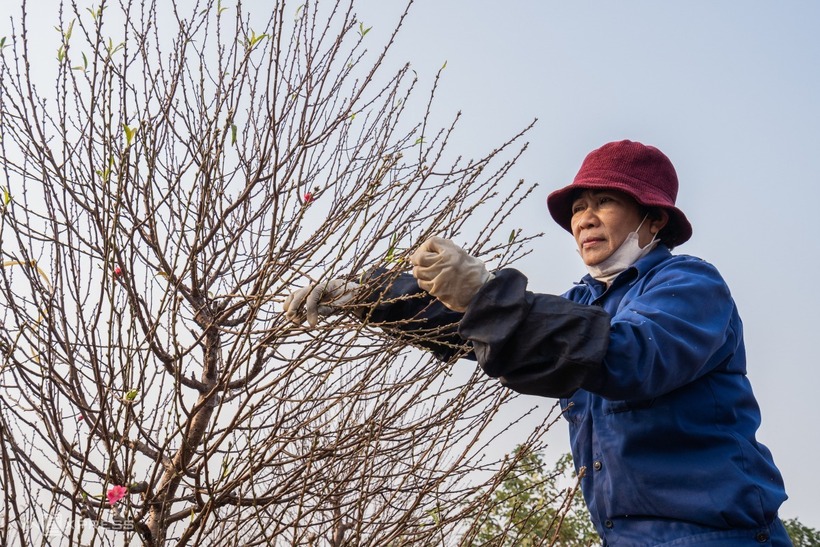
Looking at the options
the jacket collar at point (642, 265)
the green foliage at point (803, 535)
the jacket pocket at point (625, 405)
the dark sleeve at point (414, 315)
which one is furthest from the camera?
the green foliage at point (803, 535)

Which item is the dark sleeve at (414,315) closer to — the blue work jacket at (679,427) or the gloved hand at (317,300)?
the gloved hand at (317,300)

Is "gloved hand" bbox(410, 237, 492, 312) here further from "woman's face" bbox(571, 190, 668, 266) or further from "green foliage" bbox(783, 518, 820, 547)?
"green foliage" bbox(783, 518, 820, 547)

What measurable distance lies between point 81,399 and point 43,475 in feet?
1.02

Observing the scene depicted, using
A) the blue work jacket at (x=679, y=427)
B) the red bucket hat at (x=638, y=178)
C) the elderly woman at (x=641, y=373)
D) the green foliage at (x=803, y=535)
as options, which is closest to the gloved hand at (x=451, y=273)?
the elderly woman at (x=641, y=373)

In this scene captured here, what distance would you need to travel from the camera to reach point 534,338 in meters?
1.65

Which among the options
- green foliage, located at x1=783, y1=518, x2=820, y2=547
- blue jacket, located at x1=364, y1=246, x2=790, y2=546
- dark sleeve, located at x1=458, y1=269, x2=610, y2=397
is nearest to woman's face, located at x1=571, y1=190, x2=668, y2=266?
blue jacket, located at x1=364, y1=246, x2=790, y2=546

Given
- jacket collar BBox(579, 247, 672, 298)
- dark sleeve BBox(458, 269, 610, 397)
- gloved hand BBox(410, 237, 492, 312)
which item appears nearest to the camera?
dark sleeve BBox(458, 269, 610, 397)

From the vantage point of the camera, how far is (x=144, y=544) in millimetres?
2457

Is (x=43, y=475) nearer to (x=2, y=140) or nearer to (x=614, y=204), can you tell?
(x=2, y=140)

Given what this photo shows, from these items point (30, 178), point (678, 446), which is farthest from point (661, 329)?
point (30, 178)

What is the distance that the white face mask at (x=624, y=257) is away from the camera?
2277 millimetres

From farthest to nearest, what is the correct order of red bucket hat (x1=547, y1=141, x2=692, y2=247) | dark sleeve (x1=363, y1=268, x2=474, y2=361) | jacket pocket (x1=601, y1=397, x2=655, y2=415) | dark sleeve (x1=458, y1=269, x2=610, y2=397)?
1. dark sleeve (x1=363, y1=268, x2=474, y2=361)
2. red bucket hat (x1=547, y1=141, x2=692, y2=247)
3. jacket pocket (x1=601, y1=397, x2=655, y2=415)
4. dark sleeve (x1=458, y1=269, x2=610, y2=397)

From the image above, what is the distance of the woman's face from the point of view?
7.59 ft

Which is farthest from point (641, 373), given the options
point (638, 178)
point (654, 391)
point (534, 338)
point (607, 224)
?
point (638, 178)
